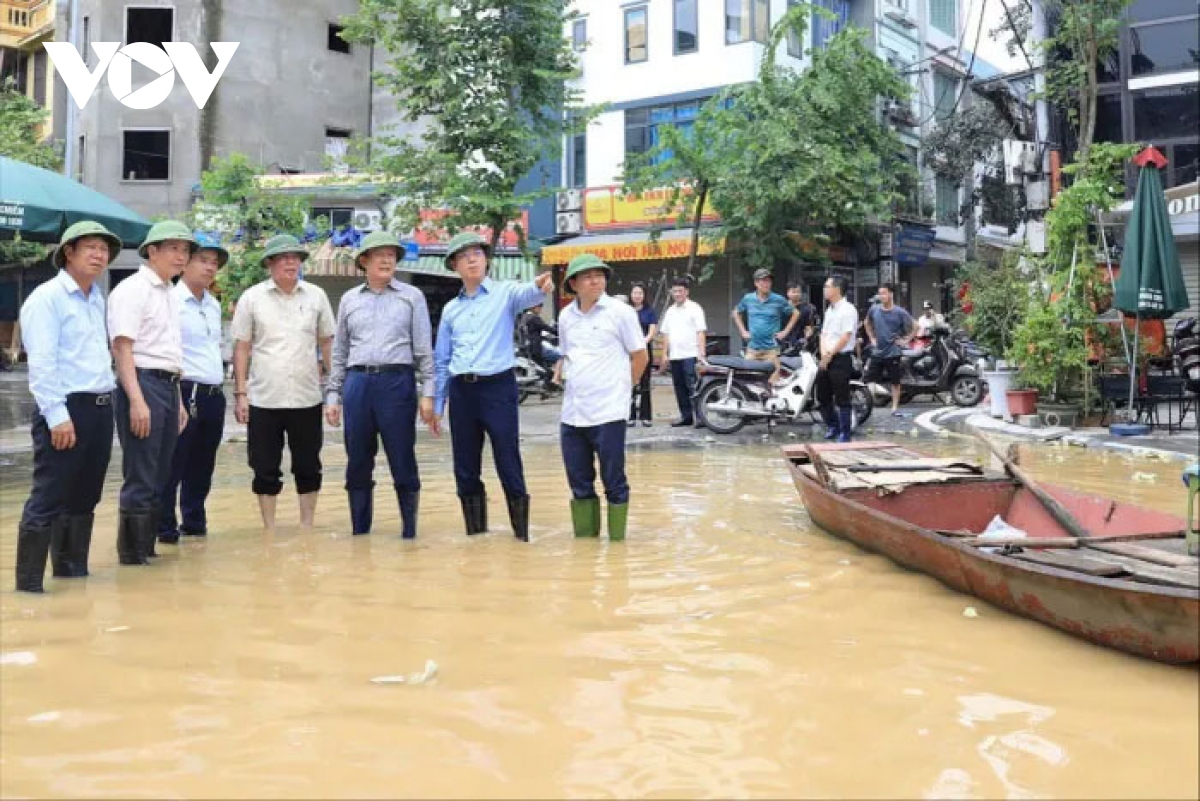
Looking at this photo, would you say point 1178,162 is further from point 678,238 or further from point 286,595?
point 286,595

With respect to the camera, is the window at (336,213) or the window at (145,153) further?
the window at (145,153)

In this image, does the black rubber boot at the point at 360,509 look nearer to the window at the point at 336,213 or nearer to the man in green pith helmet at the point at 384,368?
the man in green pith helmet at the point at 384,368

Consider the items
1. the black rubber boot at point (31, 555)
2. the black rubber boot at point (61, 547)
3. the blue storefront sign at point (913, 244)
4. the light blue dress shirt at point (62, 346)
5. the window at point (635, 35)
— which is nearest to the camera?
the light blue dress shirt at point (62, 346)

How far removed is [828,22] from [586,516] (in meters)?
22.4

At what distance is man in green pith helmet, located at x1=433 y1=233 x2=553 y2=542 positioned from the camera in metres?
6.03

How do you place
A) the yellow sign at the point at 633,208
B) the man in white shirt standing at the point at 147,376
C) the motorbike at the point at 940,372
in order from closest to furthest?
the man in white shirt standing at the point at 147,376 < the motorbike at the point at 940,372 < the yellow sign at the point at 633,208

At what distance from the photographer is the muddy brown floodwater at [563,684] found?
9.18 ft

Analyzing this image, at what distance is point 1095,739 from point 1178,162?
19294 millimetres

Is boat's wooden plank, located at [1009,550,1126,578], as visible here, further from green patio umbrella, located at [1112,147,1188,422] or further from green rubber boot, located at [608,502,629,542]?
green patio umbrella, located at [1112,147,1188,422]

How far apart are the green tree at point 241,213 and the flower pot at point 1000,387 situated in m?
13.3

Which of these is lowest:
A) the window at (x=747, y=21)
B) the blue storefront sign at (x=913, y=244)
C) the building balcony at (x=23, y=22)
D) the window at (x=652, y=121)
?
the blue storefront sign at (x=913, y=244)

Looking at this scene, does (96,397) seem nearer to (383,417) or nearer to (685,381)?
(383,417)

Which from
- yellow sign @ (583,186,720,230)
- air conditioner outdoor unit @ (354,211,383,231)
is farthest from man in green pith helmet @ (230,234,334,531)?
air conditioner outdoor unit @ (354,211,383,231)

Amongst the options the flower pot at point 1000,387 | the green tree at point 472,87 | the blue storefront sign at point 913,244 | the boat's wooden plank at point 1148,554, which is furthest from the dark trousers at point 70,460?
the blue storefront sign at point 913,244
